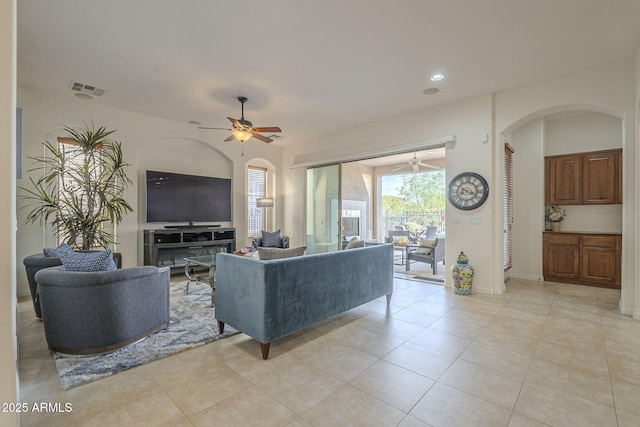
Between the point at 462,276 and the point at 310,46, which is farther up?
the point at 310,46

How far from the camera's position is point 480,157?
4.42 meters

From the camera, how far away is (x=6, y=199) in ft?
3.88

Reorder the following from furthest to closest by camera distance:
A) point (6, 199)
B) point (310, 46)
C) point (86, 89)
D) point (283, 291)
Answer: point (86, 89) → point (310, 46) → point (283, 291) → point (6, 199)

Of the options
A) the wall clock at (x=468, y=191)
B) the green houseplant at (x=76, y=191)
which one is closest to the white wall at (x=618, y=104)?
the wall clock at (x=468, y=191)

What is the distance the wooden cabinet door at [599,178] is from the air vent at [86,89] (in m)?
7.87

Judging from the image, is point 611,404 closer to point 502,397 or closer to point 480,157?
point 502,397

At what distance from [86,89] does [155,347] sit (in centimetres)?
388

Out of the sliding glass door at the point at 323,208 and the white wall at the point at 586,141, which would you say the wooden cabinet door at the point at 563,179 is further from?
the sliding glass door at the point at 323,208

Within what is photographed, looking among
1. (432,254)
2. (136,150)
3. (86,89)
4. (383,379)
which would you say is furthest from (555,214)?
(86,89)

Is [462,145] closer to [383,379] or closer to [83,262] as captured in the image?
[383,379]

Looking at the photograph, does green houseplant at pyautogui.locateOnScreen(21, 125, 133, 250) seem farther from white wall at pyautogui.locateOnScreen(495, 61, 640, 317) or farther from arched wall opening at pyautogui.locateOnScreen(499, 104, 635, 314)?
arched wall opening at pyautogui.locateOnScreen(499, 104, 635, 314)

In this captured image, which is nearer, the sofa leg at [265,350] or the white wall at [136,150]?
the sofa leg at [265,350]

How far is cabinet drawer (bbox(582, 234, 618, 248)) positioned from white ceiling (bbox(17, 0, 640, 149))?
2.69 meters

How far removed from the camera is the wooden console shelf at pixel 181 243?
5180 mm
